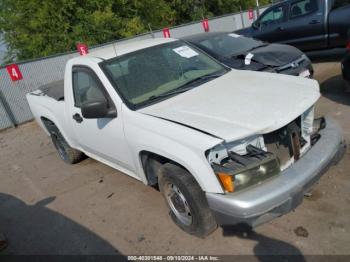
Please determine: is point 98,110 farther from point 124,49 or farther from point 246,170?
point 246,170

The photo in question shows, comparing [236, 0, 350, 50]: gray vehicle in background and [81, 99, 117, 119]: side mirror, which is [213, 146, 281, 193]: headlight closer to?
[81, 99, 117, 119]: side mirror

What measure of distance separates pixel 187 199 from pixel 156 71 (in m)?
1.58

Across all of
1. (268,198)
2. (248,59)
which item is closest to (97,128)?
(268,198)

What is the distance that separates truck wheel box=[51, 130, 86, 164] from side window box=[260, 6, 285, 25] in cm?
661

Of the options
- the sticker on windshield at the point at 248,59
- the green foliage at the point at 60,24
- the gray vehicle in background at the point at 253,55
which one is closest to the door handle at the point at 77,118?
the gray vehicle in background at the point at 253,55

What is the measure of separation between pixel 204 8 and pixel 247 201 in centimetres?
2574

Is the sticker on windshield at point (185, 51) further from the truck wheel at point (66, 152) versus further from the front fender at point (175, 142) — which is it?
the truck wheel at point (66, 152)

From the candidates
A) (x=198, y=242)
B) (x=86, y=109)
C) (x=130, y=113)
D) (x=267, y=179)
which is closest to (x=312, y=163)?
(x=267, y=179)

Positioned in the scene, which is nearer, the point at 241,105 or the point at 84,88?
the point at 241,105

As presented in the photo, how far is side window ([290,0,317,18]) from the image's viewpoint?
26.3 ft

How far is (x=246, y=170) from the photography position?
97.3 inches

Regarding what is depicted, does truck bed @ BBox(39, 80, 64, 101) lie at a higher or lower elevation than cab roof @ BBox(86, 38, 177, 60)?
lower

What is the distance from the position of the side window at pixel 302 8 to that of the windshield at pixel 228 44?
7.44ft

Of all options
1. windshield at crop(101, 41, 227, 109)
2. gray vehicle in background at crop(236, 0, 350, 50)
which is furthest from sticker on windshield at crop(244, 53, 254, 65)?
gray vehicle in background at crop(236, 0, 350, 50)
